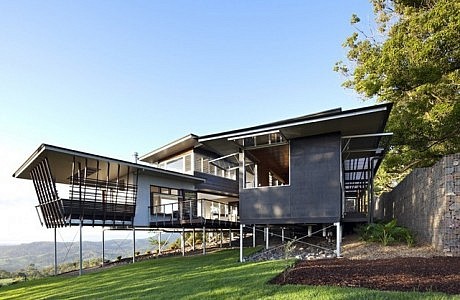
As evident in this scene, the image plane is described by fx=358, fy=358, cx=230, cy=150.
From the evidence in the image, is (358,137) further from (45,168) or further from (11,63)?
(11,63)

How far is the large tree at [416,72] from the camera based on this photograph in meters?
10.6

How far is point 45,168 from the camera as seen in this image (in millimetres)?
14750

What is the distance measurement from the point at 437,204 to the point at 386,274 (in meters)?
3.26

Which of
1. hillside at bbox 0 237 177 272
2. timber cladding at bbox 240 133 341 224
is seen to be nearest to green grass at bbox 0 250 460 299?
timber cladding at bbox 240 133 341 224

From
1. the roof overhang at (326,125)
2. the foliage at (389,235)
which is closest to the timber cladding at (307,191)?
the roof overhang at (326,125)

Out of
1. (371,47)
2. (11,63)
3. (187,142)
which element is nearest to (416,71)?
(371,47)

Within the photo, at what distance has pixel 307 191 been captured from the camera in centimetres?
1060

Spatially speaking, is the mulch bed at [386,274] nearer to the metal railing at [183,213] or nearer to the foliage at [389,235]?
the foliage at [389,235]

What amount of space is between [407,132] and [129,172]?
12607 mm

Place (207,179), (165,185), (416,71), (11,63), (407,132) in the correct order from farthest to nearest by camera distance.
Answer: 1. (207,179)
2. (165,185)
3. (11,63)
4. (407,132)
5. (416,71)

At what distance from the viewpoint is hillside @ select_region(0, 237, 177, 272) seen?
17.8 m

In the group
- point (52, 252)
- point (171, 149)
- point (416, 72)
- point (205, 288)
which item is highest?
point (416, 72)

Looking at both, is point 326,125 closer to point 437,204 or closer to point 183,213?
point 437,204

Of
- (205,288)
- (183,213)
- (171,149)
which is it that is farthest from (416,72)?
(171,149)
